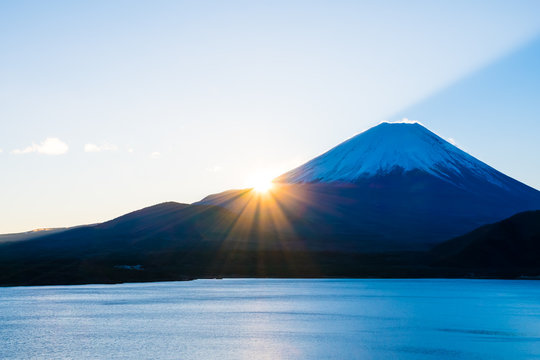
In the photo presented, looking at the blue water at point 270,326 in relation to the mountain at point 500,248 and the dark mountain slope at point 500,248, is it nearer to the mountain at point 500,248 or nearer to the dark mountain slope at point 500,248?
the mountain at point 500,248

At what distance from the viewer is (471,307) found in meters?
73.6

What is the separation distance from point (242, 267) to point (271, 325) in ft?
308

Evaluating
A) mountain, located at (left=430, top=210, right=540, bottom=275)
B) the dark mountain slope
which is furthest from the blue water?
the dark mountain slope

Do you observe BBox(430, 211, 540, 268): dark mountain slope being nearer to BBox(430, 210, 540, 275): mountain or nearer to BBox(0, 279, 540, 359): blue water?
BBox(430, 210, 540, 275): mountain

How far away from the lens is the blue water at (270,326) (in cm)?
4309

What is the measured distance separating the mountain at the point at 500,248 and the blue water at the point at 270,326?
59322mm

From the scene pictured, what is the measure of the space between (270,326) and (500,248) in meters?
110

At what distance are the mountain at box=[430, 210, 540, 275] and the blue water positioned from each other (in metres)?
59.3

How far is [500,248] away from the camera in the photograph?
153m

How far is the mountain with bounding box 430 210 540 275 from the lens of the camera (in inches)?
5827

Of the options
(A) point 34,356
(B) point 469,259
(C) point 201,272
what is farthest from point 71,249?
(A) point 34,356

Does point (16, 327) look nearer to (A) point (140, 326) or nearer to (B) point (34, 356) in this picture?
(A) point (140, 326)

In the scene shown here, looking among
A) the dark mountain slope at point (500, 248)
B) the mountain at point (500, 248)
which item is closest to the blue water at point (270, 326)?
the mountain at point (500, 248)

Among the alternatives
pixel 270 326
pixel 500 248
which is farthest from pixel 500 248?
pixel 270 326
